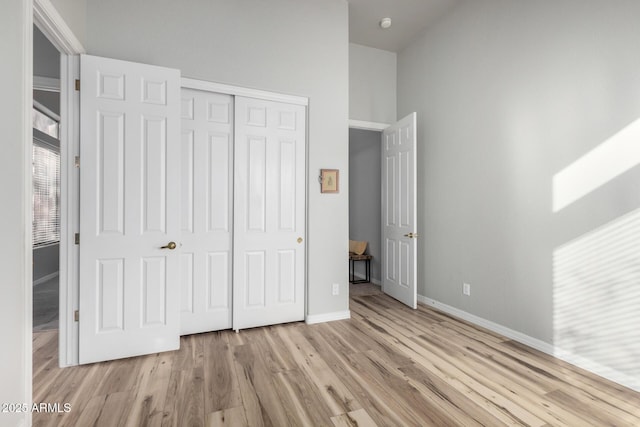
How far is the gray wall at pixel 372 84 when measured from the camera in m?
4.22

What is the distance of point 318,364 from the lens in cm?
241

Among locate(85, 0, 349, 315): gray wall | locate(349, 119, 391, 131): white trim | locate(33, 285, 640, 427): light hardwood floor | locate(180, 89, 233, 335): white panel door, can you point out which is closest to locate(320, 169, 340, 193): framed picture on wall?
locate(85, 0, 349, 315): gray wall

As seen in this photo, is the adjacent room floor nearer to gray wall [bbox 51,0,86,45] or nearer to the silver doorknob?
the silver doorknob

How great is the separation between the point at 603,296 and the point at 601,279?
0.12 meters

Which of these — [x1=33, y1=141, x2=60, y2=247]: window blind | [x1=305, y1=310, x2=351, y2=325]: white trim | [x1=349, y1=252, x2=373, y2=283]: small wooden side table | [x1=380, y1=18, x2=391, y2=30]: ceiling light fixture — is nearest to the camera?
[x1=305, y1=310, x2=351, y2=325]: white trim

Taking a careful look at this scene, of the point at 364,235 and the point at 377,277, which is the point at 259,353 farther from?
the point at 364,235

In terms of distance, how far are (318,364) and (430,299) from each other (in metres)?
2.06

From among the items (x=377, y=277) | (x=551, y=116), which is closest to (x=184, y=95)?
(x=551, y=116)

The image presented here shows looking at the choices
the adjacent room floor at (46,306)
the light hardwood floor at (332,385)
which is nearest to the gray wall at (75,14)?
the light hardwood floor at (332,385)

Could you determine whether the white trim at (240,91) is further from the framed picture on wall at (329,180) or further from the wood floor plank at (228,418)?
the wood floor plank at (228,418)

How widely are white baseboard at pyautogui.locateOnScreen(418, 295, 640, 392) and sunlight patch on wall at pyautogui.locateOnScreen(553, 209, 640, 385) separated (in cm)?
2

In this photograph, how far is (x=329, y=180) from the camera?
11.0ft

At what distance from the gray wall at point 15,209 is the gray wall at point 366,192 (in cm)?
427

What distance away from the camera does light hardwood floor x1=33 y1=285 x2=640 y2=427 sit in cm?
180
